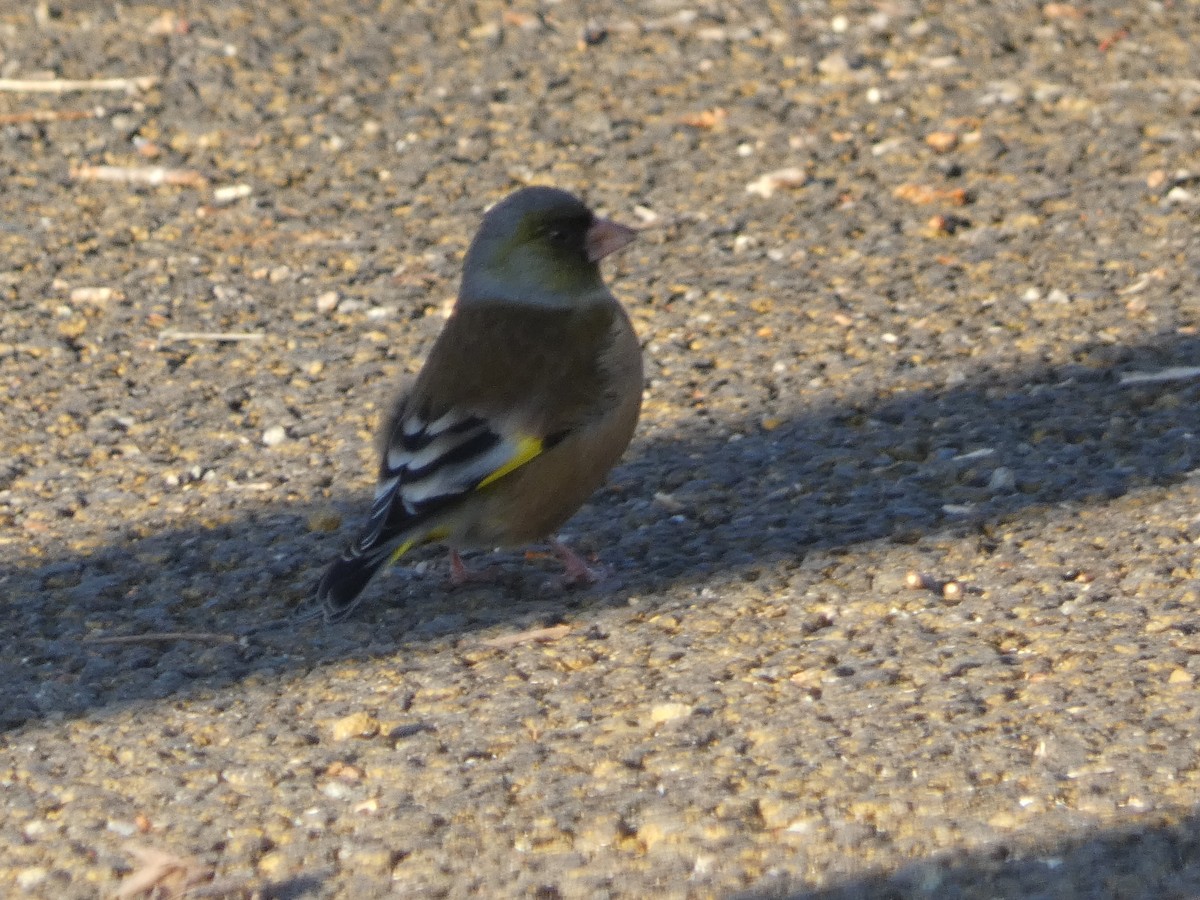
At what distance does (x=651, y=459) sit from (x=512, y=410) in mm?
929

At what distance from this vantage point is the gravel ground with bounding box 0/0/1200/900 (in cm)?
359

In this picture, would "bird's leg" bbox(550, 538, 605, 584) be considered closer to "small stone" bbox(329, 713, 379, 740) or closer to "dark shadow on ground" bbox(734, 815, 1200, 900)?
"small stone" bbox(329, 713, 379, 740)

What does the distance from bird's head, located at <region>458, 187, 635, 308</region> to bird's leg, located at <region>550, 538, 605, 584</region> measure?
0.72 meters

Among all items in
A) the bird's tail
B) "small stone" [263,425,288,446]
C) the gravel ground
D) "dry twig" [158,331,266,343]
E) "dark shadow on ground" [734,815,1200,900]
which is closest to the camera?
"dark shadow on ground" [734,815,1200,900]

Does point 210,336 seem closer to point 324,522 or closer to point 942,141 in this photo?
point 324,522

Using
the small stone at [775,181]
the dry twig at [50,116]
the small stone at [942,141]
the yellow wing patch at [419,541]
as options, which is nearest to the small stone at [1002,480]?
the yellow wing patch at [419,541]

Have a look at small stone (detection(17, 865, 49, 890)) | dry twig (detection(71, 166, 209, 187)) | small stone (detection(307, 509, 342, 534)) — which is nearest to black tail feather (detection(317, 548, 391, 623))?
small stone (detection(307, 509, 342, 534))

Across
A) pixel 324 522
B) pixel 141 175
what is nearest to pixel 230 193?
pixel 141 175

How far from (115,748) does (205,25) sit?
16.7 ft

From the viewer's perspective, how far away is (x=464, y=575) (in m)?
4.82

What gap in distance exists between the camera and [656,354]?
19.9 feet

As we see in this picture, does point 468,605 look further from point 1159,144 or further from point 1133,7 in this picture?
point 1133,7

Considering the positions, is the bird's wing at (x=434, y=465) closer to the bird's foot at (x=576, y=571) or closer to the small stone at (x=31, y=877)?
the bird's foot at (x=576, y=571)

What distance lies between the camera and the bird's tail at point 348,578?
13.9ft
